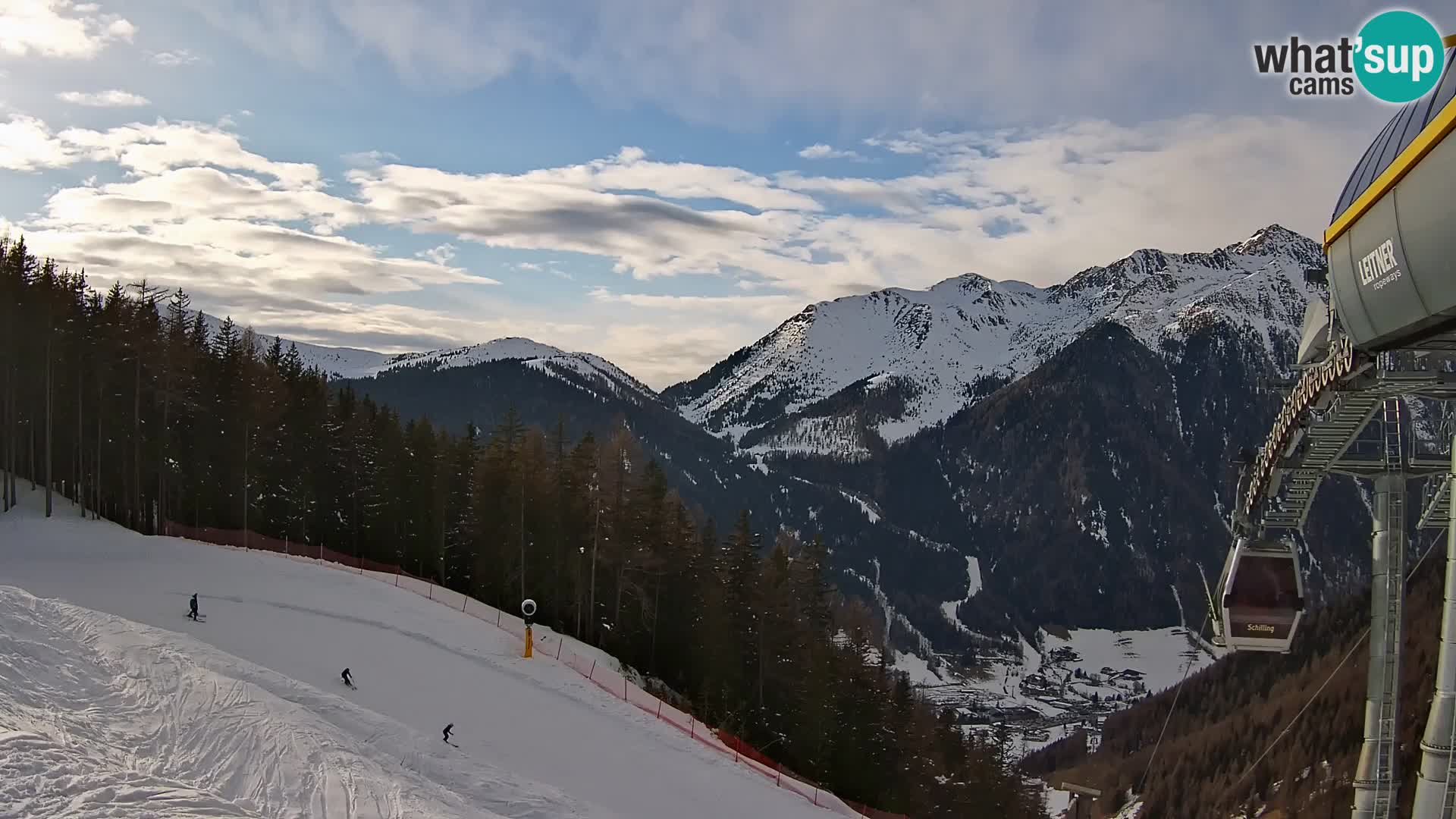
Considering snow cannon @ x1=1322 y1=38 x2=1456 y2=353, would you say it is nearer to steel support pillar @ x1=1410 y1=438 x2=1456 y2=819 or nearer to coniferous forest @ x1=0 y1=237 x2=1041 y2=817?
steel support pillar @ x1=1410 y1=438 x2=1456 y2=819

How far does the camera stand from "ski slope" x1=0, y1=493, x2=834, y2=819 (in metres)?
14.6

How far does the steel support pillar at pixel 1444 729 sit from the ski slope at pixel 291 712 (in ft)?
44.0

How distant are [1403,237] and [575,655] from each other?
32.9m

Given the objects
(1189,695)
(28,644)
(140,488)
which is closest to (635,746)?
(28,644)

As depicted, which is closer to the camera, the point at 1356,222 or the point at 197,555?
the point at 1356,222

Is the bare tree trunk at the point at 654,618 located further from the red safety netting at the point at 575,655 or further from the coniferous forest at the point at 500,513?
the red safety netting at the point at 575,655

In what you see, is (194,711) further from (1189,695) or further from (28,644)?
(1189,695)

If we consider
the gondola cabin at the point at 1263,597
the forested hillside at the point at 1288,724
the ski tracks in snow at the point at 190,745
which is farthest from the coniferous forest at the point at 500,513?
the gondola cabin at the point at 1263,597

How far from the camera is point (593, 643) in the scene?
4338 centimetres

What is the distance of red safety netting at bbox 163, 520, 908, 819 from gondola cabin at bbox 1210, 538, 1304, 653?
1642cm

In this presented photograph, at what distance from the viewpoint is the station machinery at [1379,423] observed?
6.54 metres

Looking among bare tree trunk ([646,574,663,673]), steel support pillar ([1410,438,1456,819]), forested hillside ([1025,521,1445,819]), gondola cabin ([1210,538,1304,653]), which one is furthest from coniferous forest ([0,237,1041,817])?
steel support pillar ([1410,438,1456,819])

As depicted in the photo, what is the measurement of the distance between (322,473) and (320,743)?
37.0 meters

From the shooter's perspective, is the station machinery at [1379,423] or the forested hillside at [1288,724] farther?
the forested hillside at [1288,724]
